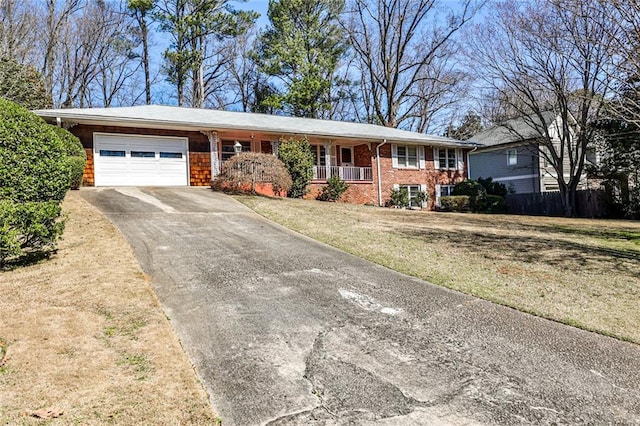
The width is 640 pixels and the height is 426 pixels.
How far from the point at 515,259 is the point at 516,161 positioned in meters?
→ 22.9

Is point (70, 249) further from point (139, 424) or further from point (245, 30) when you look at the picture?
point (245, 30)

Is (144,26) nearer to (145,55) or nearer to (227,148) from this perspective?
(145,55)

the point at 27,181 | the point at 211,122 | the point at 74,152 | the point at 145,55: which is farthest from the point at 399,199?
the point at 145,55

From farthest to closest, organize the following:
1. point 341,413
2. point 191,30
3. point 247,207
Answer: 1. point 191,30
2. point 247,207
3. point 341,413

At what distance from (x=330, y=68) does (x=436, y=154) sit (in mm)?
12288

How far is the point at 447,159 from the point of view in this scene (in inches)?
961

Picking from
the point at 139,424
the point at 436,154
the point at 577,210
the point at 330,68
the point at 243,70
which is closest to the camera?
the point at 139,424

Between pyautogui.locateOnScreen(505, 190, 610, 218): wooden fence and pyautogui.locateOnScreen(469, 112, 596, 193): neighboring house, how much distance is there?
298cm

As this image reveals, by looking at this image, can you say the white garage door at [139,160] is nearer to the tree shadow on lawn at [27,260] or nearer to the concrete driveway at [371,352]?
the tree shadow on lawn at [27,260]

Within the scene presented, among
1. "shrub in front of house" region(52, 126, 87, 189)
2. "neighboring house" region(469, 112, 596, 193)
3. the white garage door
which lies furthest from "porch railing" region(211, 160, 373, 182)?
"shrub in front of house" region(52, 126, 87, 189)

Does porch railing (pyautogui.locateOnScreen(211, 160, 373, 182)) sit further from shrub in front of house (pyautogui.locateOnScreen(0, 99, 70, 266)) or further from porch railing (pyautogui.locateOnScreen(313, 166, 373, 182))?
shrub in front of house (pyautogui.locateOnScreen(0, 99, 70, 266))

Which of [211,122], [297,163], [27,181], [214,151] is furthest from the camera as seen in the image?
[214,151]

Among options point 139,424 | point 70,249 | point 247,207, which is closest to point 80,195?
point 247,207

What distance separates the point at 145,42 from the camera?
30500mm
